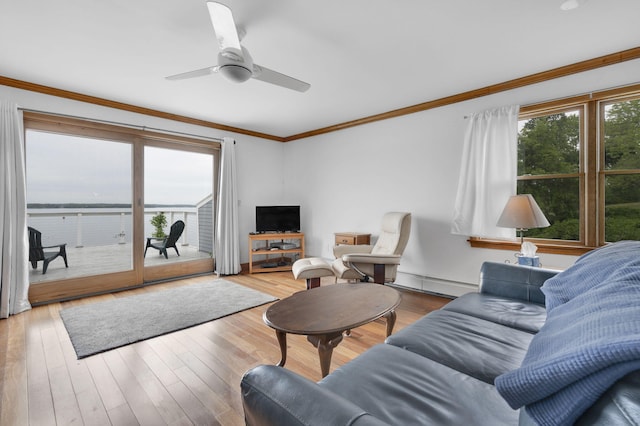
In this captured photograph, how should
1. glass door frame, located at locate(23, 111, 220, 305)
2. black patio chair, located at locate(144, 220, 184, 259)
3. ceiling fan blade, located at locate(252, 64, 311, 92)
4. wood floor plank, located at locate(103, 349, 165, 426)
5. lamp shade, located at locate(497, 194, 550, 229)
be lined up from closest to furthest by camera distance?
wood floor plank, located at locate(103, 349, 165, 426), ceiling fan blade, located at locate(252, 64, 311, 92), lamp shade, located at locate(497, 194, 550, 229), glass door frame, located at locate(23, 111, 220, 305), black patio chair, located at locate(144, 220, 184, 259)

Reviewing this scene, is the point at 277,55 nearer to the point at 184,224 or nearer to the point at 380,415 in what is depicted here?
the point at 380,415

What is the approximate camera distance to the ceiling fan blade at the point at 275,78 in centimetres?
225

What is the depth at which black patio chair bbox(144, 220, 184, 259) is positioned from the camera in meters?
4.21

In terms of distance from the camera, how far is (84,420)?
1.53 m

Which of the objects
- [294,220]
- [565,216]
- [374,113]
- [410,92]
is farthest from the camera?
[294,220]

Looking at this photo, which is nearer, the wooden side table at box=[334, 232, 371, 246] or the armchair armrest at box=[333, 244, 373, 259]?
the armchair armrest at box=[333, 244, 373, 259]

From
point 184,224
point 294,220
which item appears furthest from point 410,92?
point 184,224

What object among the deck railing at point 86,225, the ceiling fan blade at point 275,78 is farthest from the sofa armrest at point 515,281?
the deck railing at point 86,225

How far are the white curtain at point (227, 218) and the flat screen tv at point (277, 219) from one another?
40 centimetres

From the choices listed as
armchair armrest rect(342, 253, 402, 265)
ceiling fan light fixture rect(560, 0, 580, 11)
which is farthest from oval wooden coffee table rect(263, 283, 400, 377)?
ceiling fan light fixture rect(560, 0, 580, 11)

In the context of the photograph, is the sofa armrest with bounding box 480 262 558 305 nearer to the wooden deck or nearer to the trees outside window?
the trees outside window

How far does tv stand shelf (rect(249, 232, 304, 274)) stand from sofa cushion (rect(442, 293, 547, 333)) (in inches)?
131

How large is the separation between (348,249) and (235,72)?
2.48 m

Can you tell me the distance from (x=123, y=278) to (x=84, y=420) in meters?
2.72
